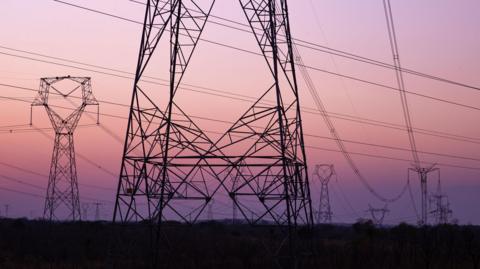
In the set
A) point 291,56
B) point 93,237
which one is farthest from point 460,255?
point 93,237

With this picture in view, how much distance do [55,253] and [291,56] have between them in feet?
89.1

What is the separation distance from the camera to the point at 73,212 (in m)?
49.7

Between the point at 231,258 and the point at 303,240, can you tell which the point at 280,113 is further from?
the point at 231,258

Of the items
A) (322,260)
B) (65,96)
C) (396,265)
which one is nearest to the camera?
(396,265)

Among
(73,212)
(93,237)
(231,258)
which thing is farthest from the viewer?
(93,237)

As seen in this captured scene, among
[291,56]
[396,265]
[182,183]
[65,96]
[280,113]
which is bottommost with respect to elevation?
[396,265]

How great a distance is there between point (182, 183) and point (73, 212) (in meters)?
28.7

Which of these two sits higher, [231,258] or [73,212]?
[73,212]

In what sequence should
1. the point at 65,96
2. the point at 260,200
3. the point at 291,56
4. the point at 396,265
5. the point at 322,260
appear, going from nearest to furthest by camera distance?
the point at 260,200
the point at 291,56
the point at 396,265
the point at 322,260
the point at 65,96

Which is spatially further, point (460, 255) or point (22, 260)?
point (22, 260)

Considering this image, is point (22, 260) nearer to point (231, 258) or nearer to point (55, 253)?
point (55, 253)

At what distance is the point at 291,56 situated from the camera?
24375 millimetres

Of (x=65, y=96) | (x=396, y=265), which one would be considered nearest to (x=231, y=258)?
(x=396, y=265)

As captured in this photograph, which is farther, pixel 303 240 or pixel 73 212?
pixel 73 212
